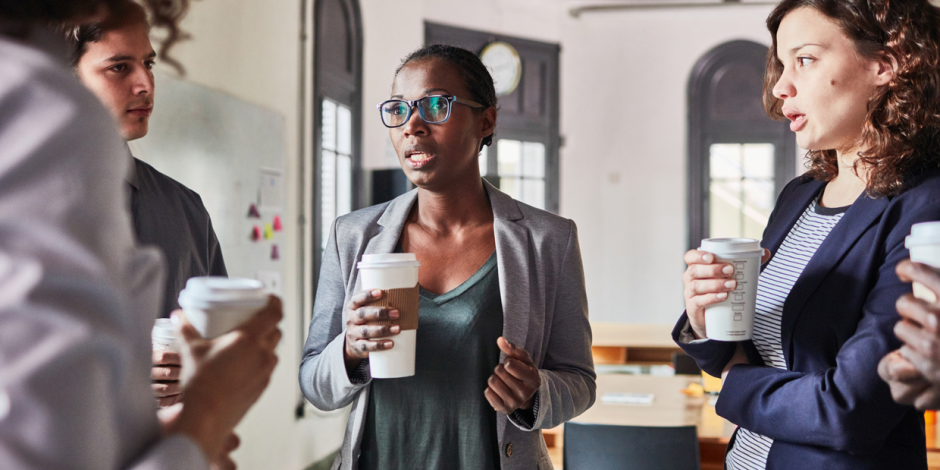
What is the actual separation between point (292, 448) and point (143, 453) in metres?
4.46

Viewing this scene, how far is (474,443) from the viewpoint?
1.52 m

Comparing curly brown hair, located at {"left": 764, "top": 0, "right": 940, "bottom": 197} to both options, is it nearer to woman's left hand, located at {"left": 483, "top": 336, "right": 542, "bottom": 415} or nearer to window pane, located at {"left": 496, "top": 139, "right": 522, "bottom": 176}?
woman's left hand, located at {"left": 483, "top": 336, "right": 542, "bottom": 415}

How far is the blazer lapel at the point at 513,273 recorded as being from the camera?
1557 millimetres

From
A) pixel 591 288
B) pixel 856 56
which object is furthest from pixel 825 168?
pixel 591 288

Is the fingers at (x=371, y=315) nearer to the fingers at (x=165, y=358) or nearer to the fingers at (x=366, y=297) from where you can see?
the fingers at (x=366, y=297)

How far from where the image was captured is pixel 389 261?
1.36m

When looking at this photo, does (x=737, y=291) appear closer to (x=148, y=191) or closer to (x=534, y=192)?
(x=148, y=191)

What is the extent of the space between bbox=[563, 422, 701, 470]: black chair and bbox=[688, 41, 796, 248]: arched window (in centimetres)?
672

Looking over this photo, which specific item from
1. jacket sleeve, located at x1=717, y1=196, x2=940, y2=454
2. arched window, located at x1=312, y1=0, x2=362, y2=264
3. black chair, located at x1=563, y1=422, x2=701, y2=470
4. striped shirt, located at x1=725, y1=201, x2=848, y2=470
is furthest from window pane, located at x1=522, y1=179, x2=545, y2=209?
jacket sleeve, located at x1=717, y1=196, x2=940, y2=454

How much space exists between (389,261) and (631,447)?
1.61 m

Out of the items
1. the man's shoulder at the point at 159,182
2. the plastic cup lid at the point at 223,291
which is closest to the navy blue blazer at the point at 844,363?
the plastic cup lid at the point at 223,291

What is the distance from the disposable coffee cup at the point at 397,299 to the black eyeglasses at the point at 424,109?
415 mm

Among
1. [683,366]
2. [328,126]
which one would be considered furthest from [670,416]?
[328,126]

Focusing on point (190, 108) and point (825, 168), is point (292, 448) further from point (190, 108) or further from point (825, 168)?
point (825, 168)
